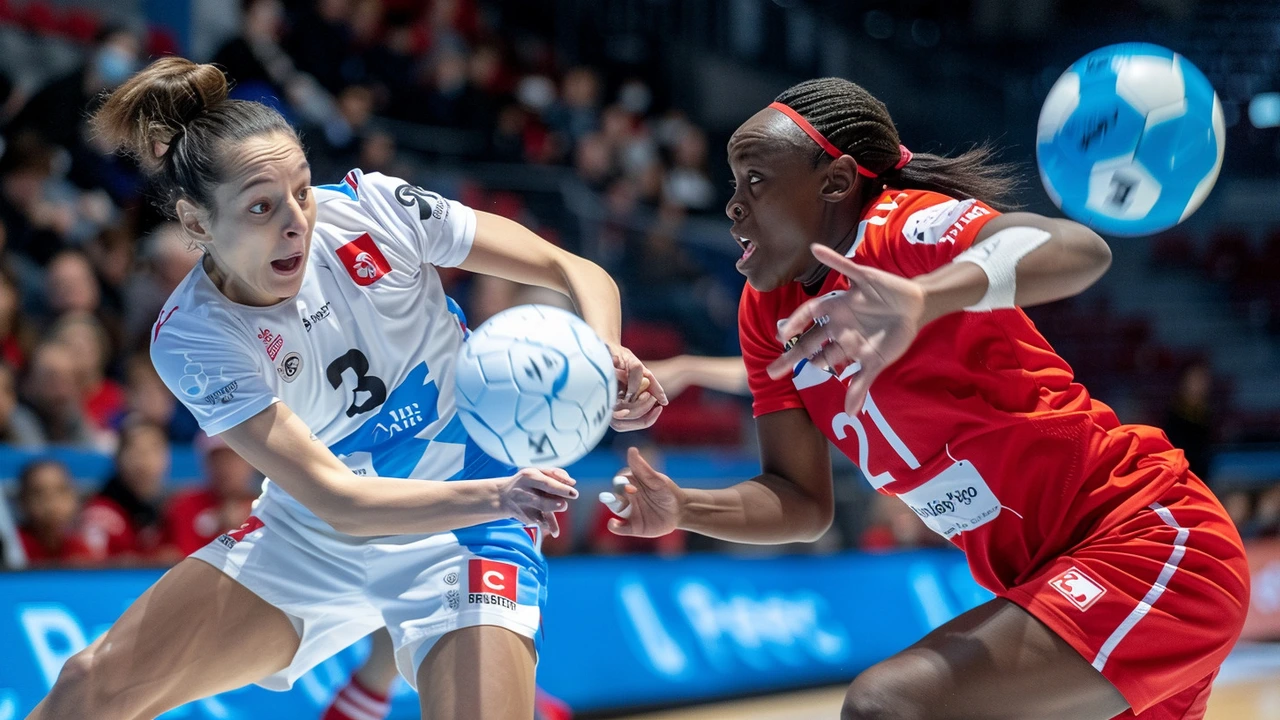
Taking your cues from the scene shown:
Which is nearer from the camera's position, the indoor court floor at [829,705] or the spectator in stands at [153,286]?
the indoor court floor at [829,705]

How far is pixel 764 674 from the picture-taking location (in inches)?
269

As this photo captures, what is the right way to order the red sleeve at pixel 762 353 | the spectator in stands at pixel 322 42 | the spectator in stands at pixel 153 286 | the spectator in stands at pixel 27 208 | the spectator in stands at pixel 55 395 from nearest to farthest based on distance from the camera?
the red sleeve at pixel 762 353
the spectator in stands at pixel 55 395
the spectator in stands at pixel 153 286
the spectator in stands at pixel 27 208
the spectator in stands at pixel 322 42

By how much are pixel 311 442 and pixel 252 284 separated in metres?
0.42

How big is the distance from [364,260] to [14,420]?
11.6 feet

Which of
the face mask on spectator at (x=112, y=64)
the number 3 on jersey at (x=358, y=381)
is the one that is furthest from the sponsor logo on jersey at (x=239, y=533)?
the face mask on spectator at (x=112, y=64)

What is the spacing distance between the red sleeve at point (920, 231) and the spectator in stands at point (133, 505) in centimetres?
381

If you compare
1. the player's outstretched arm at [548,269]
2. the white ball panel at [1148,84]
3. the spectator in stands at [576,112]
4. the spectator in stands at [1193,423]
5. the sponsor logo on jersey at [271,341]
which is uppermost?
the white ball panel at [1148,84]

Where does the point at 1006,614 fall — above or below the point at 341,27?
above

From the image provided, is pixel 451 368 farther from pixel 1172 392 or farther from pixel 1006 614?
pixel 1172 392

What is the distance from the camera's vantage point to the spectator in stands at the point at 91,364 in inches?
248

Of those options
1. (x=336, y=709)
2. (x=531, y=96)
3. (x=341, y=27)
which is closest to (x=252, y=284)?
(x=336, y=709)

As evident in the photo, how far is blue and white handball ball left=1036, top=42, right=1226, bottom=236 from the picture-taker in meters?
2.82

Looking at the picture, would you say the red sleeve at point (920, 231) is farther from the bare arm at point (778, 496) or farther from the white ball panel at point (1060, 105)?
the bare arm at point (778, 496)

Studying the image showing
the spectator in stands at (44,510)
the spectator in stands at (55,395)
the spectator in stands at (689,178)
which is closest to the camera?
the spectator in stands at (44,510)
